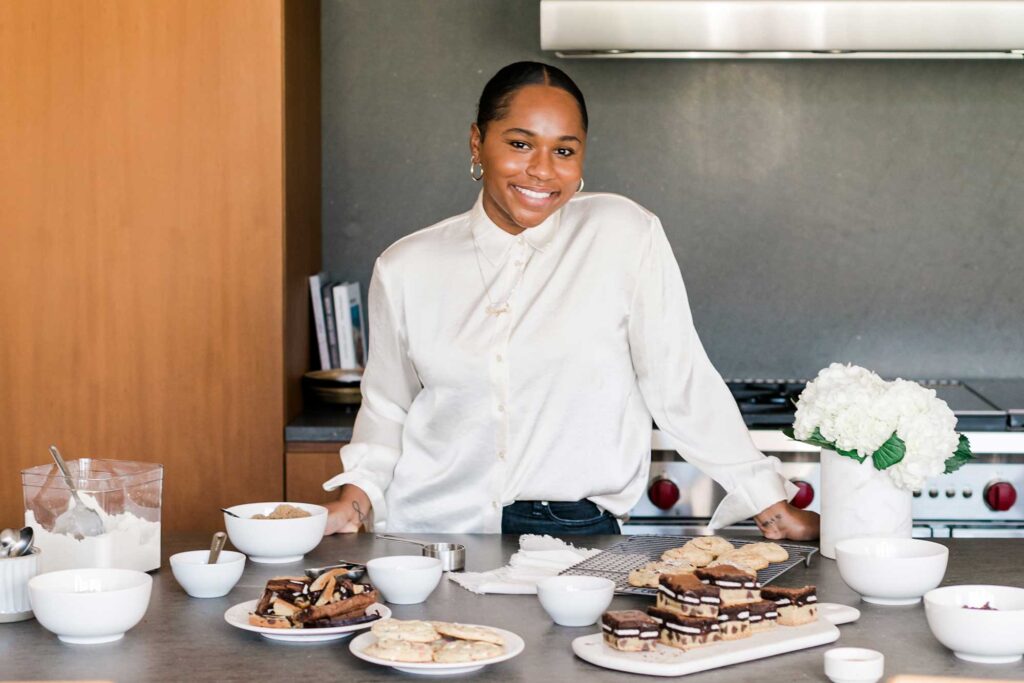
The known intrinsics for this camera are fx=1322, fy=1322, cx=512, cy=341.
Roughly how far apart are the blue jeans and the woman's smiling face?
0.45 metres

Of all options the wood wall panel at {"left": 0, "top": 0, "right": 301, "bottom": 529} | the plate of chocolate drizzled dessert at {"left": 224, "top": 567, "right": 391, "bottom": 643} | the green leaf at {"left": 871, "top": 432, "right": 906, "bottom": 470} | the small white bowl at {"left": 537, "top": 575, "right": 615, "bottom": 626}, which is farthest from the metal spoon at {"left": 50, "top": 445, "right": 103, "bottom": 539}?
the wood wall panel at {"left": 0, "top": 0, "right": 301, "bottom": 529}

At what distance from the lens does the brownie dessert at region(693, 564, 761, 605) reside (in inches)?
55.4

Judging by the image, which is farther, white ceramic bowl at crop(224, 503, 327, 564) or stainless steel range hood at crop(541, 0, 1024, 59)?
stainless steel range hood at crop(541, 0, 1024, 59)

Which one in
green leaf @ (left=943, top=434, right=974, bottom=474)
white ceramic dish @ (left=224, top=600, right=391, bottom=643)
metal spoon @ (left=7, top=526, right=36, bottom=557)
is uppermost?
green leaf @ (left=943, top=434, right=974, bottom=474)

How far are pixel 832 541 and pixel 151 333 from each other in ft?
5.45

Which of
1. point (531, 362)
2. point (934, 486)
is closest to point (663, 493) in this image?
point (934, 486)

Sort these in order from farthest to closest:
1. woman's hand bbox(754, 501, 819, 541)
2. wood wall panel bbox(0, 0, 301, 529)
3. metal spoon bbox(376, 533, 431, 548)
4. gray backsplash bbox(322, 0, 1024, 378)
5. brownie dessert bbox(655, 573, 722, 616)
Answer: gray backsplash bbox(322, 0, 1024, 378) < wood wall panel bbox(0, 0, 301, 529) < woman's hand bbox(754, 501, 819, 541) < metal spoon bbox(376, 533, 431, 548) < brownie dessert bbox(655, 573, 722, 616)

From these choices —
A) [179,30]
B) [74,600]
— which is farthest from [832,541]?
[179,30]

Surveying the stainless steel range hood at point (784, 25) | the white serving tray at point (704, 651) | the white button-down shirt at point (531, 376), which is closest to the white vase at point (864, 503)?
the white button-down shirt at point (531, 376)

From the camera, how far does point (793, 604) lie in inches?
56.5

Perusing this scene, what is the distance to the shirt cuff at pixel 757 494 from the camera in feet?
6.43

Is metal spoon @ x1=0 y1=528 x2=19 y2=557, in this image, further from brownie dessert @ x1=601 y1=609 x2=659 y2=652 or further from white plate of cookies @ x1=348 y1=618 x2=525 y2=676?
brownie dessert @ x1=601 y1=609 x2=659 y2=652

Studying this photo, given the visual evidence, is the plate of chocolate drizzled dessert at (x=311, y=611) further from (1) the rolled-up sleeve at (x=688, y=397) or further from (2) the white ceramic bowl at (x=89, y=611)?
(1) the rolled-up sleeve at (x=688, y=397)

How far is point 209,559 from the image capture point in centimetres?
165
